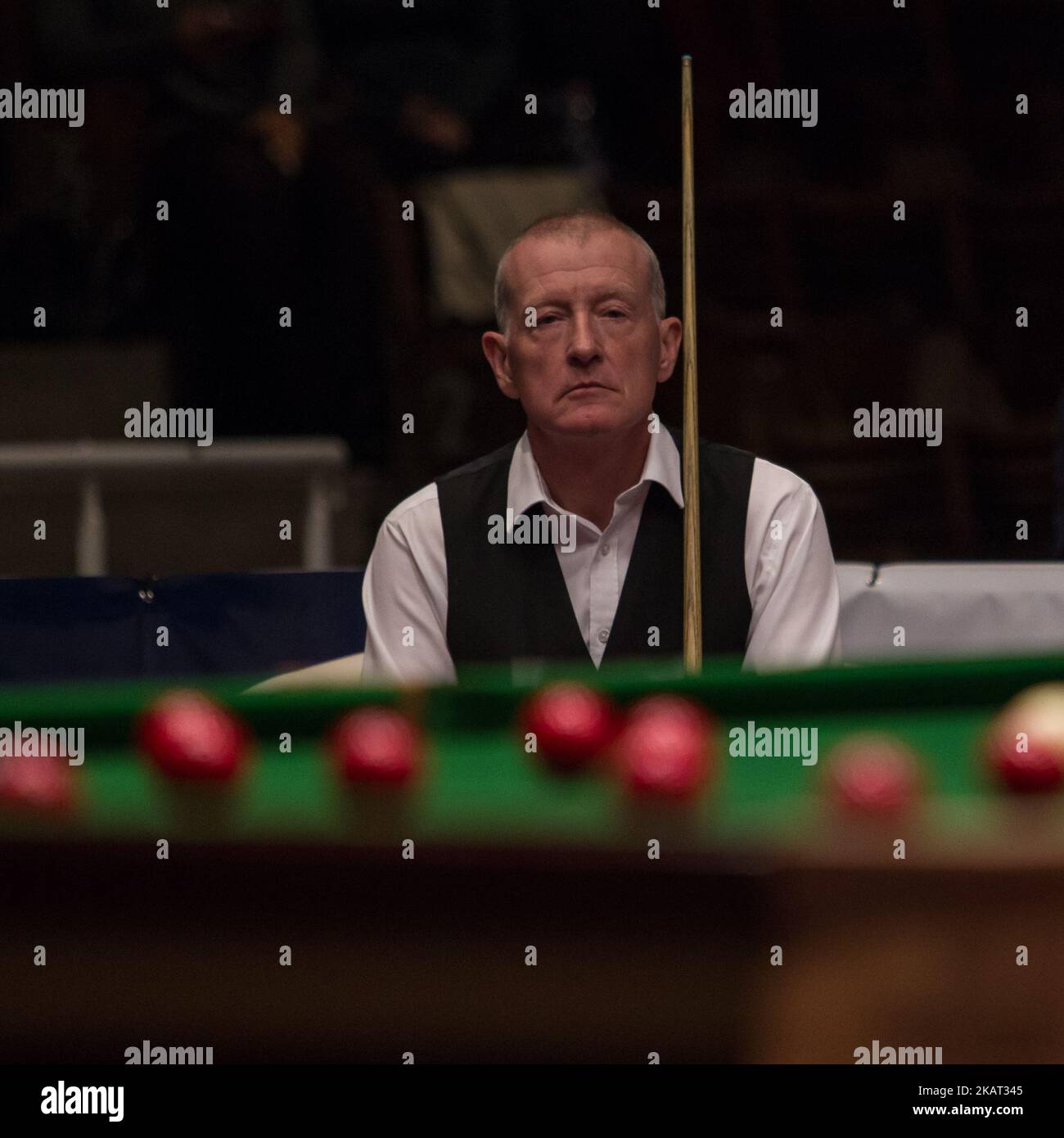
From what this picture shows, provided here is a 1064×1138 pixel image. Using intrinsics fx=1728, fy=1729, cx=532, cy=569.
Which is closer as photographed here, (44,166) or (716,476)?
(716,476)

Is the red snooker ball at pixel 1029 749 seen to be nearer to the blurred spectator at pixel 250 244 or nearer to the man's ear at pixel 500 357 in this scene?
the man's ear at pixel 500 357

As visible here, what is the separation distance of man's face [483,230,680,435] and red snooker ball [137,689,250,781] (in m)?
0.92

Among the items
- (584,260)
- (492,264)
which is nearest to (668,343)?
(584,260)

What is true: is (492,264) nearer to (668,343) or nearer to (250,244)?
(250,244)

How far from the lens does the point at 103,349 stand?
17.0ft

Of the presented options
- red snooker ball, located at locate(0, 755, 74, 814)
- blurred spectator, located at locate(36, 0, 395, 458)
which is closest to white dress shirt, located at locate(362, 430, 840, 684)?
red snooker ball, located at locate(0, 755, 74, 814)

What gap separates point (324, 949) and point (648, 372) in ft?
4.14

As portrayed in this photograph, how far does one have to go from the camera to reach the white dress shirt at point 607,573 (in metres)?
2.53

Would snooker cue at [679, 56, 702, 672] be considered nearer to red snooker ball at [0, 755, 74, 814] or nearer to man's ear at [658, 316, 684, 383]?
man's ear at [658, 316, 684, 383]

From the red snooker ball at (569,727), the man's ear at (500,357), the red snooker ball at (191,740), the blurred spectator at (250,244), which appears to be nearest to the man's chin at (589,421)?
the man's ear at (500,357)

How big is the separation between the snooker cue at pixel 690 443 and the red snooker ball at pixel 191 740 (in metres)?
0.79

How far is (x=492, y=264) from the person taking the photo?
207 inches
